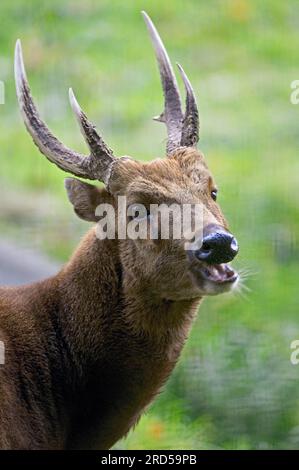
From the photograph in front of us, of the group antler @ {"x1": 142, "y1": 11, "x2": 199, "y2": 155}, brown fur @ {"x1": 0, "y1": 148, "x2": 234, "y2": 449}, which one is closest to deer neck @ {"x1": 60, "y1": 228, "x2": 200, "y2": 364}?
brown fur @ {"x1": 0, "y1": 148, "x2": 234, "y2": 449}

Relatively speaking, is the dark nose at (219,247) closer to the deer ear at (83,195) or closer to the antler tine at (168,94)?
the deer ear at (83,195)

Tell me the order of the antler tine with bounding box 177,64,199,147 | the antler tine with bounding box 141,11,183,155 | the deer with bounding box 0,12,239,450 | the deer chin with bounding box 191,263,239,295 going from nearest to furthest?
the deer chin with bounding box 191,263,239,295 < the deer with bounding box 0,12,239,450 < the antler tine with bounding box 177,64,199,147 < the antler tine with bounding box 141,11,183,155

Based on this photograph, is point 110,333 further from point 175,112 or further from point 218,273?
point 175,112

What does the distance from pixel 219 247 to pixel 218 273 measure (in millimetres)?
192

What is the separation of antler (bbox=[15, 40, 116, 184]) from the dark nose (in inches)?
32.2

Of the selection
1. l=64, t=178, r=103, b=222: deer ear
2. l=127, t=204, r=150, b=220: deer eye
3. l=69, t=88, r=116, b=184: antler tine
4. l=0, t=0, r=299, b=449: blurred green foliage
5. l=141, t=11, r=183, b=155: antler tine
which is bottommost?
l=0, t=0, r=299, b=449: blurred green foliage

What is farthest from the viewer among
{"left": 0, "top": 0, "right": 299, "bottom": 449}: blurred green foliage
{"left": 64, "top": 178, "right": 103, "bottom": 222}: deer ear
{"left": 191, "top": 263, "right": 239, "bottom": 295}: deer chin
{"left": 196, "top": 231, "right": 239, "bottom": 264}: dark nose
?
{"left": 0, "top": 0, "right": 299, "bottom": 449}: blurred green foliage

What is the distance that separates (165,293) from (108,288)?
0.36 meters

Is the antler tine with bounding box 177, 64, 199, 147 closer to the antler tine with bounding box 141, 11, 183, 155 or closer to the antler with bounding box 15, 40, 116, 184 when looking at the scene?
the antler tine with bounding box 141, 11, 183, 155

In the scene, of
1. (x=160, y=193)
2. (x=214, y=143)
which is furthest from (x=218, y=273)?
(x=214, y=143)

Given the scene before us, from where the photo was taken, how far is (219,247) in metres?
7.72

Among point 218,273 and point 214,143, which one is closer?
point 218,273

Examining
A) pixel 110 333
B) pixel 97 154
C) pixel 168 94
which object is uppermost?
pixel 168 94

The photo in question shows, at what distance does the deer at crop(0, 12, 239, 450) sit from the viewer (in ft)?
26.6
